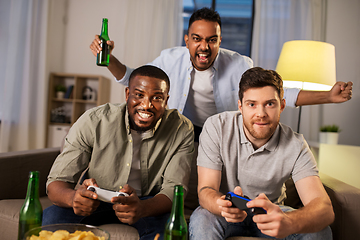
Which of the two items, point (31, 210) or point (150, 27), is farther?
point (150, 27)

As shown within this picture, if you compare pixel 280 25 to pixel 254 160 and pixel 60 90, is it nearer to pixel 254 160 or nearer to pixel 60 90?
pixel 60 90

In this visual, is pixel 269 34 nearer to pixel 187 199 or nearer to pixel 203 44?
pixel 203 44

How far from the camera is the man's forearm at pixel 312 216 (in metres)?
1.05

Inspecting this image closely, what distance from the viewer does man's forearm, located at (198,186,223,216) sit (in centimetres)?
117

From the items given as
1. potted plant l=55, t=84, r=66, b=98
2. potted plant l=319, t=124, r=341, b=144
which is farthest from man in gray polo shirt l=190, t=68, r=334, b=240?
potted plant l=55, t=84, r=66, b=98

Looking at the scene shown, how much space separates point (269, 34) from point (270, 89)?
10.1 ft

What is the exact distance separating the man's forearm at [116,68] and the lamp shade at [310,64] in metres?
1.27

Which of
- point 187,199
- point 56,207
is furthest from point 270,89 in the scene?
point 56,207

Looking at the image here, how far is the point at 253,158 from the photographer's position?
1.36 m

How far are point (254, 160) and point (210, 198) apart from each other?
30cm

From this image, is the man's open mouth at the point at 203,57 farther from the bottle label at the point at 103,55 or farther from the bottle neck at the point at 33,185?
the bottle neck at the point at 33,185

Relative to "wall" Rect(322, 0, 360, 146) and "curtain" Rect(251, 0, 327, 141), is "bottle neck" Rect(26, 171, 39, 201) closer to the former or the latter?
"curtain" Rect(251, 0, 327, 141)

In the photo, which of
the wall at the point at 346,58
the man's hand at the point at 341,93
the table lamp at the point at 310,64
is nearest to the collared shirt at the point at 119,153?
the man's hand at the point at 341,93

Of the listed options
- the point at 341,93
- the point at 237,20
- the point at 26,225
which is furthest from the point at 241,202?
the point at 237,20
